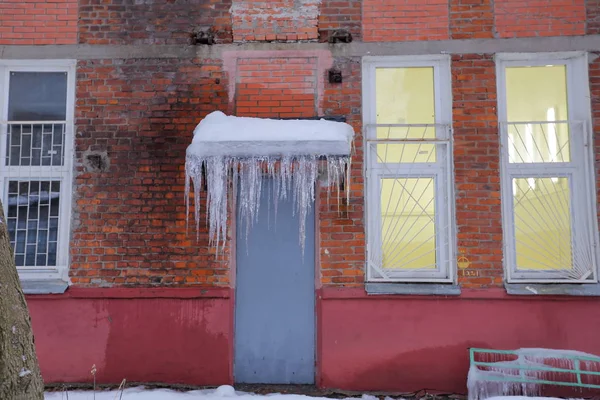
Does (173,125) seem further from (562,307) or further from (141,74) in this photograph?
(562,307)

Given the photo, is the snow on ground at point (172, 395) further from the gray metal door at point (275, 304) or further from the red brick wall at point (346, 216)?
the red brick wall at point (346, 216)

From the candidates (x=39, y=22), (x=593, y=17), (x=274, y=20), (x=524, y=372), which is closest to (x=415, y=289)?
(x=524, y=372)

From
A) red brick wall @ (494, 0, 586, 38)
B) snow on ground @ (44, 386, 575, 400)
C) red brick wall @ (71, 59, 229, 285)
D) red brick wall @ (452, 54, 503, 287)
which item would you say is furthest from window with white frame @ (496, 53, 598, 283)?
red brick wall @ (71, 59, 229, 285)

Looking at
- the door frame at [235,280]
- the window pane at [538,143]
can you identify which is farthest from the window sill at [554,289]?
the door frame at [235,280]

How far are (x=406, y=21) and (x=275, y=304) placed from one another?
11.0 feet

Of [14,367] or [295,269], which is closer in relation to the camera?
[14,367]

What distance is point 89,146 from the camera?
5414 mm

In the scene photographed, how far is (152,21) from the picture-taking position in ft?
18.1

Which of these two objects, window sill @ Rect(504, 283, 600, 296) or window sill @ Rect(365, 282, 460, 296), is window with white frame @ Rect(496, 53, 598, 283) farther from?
window sill @ Rect(365, 282, 460, 296)

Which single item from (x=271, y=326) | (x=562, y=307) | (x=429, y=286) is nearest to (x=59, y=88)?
(x=271, y=326)

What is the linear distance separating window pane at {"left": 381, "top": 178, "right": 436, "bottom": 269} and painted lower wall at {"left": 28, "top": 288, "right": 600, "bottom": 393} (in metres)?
0.43

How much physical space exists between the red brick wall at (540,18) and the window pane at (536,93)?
0.37m

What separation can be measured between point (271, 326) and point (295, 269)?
650 millimetres

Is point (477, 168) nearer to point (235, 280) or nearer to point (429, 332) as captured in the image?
point (429, 332)
